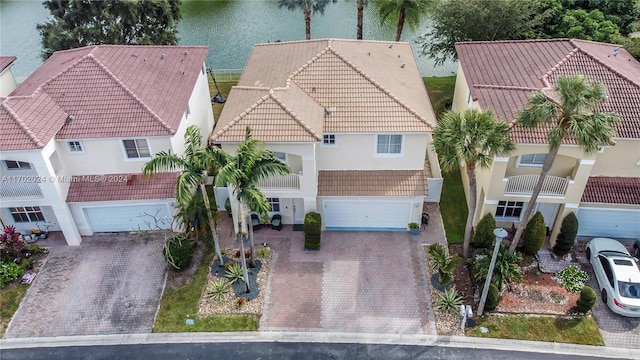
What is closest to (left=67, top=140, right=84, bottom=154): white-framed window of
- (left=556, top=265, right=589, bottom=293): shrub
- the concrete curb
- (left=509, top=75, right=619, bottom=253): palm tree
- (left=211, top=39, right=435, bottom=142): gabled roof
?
(left=211, top=39, right=435, bottom=142): gabled roof

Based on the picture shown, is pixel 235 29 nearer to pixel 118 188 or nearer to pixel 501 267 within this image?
pixel 118 188

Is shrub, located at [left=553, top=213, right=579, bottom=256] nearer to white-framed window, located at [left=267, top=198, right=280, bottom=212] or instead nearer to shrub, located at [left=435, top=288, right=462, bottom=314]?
shrub, located at [left=435, top=288, right=462, bottom=314]

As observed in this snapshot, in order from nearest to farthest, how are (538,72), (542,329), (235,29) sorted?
1. (542,329)
2. (538,72)
3. (235,29)

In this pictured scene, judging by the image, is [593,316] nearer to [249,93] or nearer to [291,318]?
[291,318]

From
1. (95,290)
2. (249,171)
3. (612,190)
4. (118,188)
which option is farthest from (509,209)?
(95,290)

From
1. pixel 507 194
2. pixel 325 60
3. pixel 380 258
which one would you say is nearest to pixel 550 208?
pixel 507 194

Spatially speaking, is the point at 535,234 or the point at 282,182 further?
the point at 282,182

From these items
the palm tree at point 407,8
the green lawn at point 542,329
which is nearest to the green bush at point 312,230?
the green lawn at point 542,329
